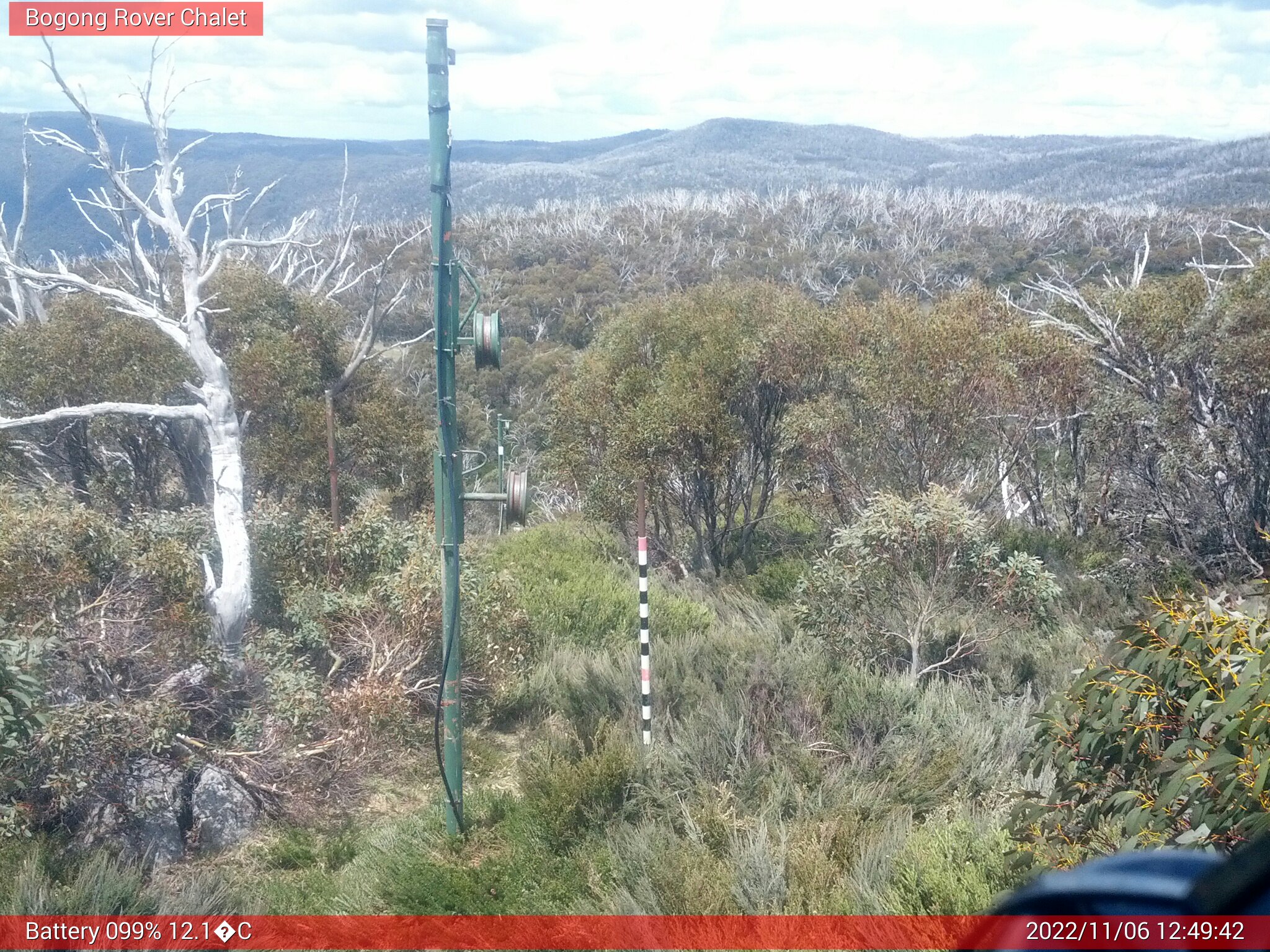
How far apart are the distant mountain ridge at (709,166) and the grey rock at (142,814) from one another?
59.5 feet

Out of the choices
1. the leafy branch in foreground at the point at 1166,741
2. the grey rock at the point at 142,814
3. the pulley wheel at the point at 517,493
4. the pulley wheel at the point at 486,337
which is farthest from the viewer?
the grey rock at the point at 142,814

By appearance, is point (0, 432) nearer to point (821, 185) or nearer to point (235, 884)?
point (235, 884)

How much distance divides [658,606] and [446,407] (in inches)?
172

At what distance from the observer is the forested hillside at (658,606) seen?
14.2 feet

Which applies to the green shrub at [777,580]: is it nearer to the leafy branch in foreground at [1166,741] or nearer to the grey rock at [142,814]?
the grey rock at [142,814]

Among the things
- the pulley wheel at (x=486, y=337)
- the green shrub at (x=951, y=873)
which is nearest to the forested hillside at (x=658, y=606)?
the green shrub at (x=951, y=873)

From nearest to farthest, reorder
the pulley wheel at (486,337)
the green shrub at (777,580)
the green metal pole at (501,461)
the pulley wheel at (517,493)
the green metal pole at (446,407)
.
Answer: the green metal pole at (446,407) < the pulley wheel at (486,337) < the green metal pole at (501,461) < the pulley wheel at (517,493) < the green shrub at (777,580)

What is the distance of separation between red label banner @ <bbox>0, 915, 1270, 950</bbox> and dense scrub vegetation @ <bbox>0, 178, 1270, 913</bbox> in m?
0.16

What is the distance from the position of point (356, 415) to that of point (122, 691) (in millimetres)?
5724

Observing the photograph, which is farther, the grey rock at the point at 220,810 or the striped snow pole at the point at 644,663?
the striped snow pole at the point at 644,663

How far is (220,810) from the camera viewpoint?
610 centimetres

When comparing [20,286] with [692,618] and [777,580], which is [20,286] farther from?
[777,580]

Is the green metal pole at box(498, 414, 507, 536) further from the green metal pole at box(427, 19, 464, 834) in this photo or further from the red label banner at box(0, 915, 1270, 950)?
the red label banner at box(0, 915, 1270, 950)

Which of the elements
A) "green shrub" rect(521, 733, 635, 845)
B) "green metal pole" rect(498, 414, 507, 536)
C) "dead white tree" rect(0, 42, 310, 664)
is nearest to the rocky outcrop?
"dead white tree" rect(0, 42, 310, 664)
